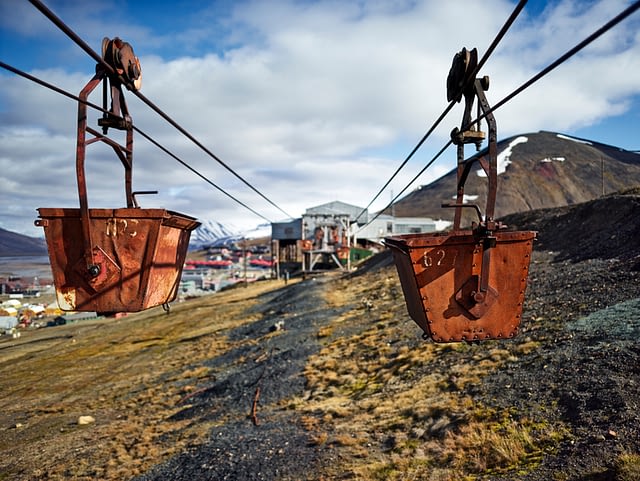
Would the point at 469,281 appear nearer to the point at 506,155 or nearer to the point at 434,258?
the point at 434,258

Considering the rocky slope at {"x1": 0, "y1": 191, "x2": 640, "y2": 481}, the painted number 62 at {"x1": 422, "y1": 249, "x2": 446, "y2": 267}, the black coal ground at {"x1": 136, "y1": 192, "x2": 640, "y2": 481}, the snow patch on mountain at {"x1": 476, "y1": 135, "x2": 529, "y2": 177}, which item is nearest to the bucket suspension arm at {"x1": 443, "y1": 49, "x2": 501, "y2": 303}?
the painted number 62 at {"x1": 422, "y1": 249, "x2": 446, "y2": 267}

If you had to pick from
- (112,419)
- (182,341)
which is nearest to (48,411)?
(112,419)

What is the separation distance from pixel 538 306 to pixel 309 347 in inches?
316

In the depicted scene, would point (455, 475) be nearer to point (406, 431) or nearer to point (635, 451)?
point (406, 431)

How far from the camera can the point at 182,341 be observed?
23891mm

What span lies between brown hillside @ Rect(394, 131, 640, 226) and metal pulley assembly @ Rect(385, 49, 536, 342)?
318ft

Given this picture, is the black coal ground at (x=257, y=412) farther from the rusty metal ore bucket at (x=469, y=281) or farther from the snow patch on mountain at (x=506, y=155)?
the snow patch on mountain at (x=506, y=155)

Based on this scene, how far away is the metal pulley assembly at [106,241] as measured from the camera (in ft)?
12.3

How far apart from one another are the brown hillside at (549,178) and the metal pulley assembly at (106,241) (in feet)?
320

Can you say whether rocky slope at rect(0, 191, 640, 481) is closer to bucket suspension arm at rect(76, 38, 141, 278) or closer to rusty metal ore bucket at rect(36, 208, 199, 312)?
rusty metal ore bucket at rect(36, 208, 199, 312)

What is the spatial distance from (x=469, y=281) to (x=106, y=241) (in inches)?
119

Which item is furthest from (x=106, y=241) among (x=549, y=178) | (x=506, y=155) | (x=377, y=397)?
(x=506, y=155)

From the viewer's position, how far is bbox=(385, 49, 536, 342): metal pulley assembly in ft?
11.5

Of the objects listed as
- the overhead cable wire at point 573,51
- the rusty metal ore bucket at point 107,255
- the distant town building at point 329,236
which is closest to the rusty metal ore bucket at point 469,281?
the overhead cable wire at point 573,51
